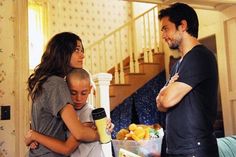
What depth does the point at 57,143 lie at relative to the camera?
48.6 inches

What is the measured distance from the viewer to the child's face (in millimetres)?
1327

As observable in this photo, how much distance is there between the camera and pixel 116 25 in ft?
22.8

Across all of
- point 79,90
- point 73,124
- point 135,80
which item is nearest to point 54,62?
point 79,90

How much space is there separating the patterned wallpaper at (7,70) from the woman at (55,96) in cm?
108

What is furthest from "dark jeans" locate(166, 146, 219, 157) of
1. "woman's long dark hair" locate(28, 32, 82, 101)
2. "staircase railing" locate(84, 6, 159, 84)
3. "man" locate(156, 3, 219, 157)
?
"staircase railing" locate(84, 6, 159, 84)

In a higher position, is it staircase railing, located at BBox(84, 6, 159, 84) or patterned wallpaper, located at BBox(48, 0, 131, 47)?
patterned wallpaper, located at BBox(48, 0, 131, 47)

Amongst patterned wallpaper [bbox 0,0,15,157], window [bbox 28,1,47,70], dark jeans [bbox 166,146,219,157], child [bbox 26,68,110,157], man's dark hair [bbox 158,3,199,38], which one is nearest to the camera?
child [bbox 26,68,110,157]

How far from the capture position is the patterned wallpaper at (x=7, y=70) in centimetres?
228

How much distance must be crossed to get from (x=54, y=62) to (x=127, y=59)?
5.27m

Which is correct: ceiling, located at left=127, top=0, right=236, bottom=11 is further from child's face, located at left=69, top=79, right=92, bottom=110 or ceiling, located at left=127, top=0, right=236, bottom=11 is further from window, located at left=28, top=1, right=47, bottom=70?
window, located at left=28, top=1, right=47, bottom=70

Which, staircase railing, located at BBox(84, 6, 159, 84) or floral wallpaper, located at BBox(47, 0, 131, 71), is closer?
staircase railing, located at BBox(84, 6, 159, 84)

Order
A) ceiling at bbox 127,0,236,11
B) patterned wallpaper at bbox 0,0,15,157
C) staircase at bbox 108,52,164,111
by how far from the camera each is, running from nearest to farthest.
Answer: patterned wallpaper at bbox 0,0,15,157 < ceiling at bbox 127,0,236,11 < staircase at bbox 108,52,164,111

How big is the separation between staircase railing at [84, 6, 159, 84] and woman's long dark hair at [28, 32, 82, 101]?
13.7 ft

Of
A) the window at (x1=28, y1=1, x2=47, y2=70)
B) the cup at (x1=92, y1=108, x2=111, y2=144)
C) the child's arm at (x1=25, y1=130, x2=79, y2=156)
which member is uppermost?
the window at (x1=28, y1=1, x2=47, y2=70)
